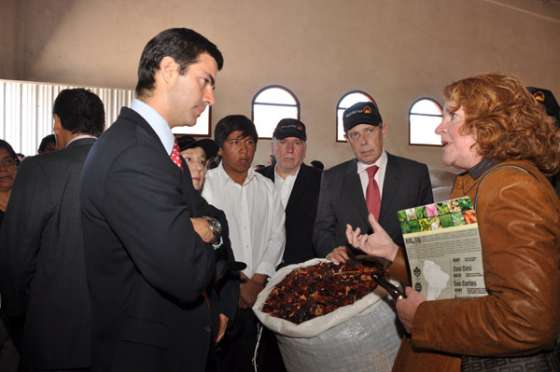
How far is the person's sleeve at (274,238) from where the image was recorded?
283 cm

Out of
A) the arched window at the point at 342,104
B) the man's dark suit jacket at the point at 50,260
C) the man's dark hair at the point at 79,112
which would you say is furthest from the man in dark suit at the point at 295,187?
the arched window at the point at 342,104

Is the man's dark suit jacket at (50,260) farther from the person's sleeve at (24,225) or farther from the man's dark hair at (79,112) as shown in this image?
the man's dark hair at (79,112)

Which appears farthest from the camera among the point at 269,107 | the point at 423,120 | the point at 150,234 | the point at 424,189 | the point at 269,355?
the point at 423,120

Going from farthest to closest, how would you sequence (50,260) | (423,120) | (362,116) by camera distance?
1. (423,120)
2. (362,116)
3. (50,260)

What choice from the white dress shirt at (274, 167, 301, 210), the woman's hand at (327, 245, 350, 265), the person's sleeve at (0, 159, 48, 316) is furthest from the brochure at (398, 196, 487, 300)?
the white dress shirt at (274, 167, 301, 210)

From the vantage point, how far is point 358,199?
2639 millimetres

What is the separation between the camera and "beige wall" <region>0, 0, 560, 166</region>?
7.84 metres

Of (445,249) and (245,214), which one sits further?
(245,214)

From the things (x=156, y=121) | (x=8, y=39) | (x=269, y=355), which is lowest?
(x=269, y=355)

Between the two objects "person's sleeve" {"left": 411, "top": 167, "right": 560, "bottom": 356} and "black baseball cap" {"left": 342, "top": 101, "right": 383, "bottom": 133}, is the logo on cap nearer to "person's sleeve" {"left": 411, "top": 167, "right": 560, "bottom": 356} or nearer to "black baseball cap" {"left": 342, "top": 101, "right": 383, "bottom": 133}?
"black baseball cap" {"left": 342, "top": 101, "right": 383, "bottom": 133}

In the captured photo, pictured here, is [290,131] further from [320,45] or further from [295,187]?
[320,45]

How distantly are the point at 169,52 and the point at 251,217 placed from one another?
1592mm

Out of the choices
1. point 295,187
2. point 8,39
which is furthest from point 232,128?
point 8,39

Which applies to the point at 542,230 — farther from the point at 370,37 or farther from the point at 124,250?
the point at 370,37
